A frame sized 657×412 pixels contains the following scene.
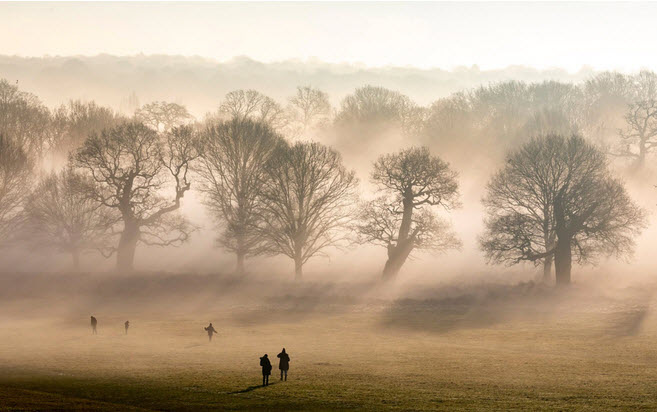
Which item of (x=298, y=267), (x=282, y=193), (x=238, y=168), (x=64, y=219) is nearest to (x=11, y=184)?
(x=64, y=219)

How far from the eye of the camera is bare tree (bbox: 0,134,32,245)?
101875 mm

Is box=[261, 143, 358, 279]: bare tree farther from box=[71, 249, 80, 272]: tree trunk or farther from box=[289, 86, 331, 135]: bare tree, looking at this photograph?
box=[289, 86, 331, 135]: bare tree

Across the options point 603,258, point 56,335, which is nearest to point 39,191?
point 56,335

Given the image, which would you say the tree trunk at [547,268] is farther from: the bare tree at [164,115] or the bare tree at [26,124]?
the bare tree at [26,124]

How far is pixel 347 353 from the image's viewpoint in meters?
56.0

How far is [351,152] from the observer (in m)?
158

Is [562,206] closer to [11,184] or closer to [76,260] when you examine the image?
[76,260]

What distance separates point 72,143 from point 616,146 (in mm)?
96719

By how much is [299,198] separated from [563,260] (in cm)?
3195

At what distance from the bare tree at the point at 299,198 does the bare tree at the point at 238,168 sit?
2568 mm

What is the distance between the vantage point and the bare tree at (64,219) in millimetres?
103500

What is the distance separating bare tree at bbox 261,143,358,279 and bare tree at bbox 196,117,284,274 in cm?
257

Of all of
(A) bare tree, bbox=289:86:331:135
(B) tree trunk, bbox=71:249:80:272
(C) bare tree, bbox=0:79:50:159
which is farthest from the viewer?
(A) bare tree, bbox=289:86:331:135

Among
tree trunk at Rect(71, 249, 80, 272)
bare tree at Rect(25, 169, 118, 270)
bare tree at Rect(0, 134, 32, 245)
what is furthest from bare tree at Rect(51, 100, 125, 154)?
tree trunk at Rect(71, 249, 80, 272)
